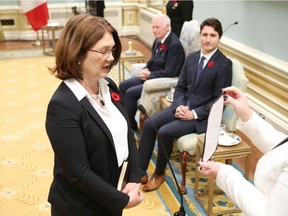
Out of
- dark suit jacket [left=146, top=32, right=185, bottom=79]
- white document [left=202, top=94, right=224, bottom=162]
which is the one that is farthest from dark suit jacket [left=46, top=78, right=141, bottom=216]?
dark suit jacket [left=146, top=32, right=185, bottom=79]

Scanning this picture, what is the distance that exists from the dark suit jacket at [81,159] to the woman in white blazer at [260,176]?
1.47 feet

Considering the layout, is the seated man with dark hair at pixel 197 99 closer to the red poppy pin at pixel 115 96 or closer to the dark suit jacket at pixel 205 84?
the dark suit jacket at pixel 205 84

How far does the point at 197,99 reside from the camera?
3188 millimetres

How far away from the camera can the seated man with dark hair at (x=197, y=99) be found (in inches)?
121

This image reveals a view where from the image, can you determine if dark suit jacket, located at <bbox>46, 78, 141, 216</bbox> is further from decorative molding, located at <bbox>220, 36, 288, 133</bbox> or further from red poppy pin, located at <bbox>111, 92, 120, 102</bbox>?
decorative molding, located at <bbox>220, 36, 288, 133</bbox>

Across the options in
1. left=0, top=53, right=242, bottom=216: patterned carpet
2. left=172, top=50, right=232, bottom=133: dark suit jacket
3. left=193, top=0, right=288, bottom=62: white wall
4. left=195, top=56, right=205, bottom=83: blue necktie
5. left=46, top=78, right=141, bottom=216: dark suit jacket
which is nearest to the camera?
left=46, top=78, right=141, bottom=216: dark suit jacket

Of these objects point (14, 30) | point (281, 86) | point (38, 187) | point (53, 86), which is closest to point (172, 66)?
point (281, 86)

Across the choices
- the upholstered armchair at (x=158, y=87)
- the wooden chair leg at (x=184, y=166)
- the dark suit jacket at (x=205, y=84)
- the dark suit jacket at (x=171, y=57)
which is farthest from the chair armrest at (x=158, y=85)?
the wooden chair leg at (x=184, y=166)

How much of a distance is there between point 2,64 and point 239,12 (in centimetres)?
451

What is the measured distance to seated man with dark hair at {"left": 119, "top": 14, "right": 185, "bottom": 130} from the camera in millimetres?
3949

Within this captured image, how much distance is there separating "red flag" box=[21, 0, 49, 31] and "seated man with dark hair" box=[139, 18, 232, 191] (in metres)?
4.91

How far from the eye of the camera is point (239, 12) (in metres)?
4.75

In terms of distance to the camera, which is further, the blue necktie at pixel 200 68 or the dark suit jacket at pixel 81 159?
the blue necktie at pixel 200 68

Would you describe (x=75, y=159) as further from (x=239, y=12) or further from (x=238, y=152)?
(x=239, y=12)
